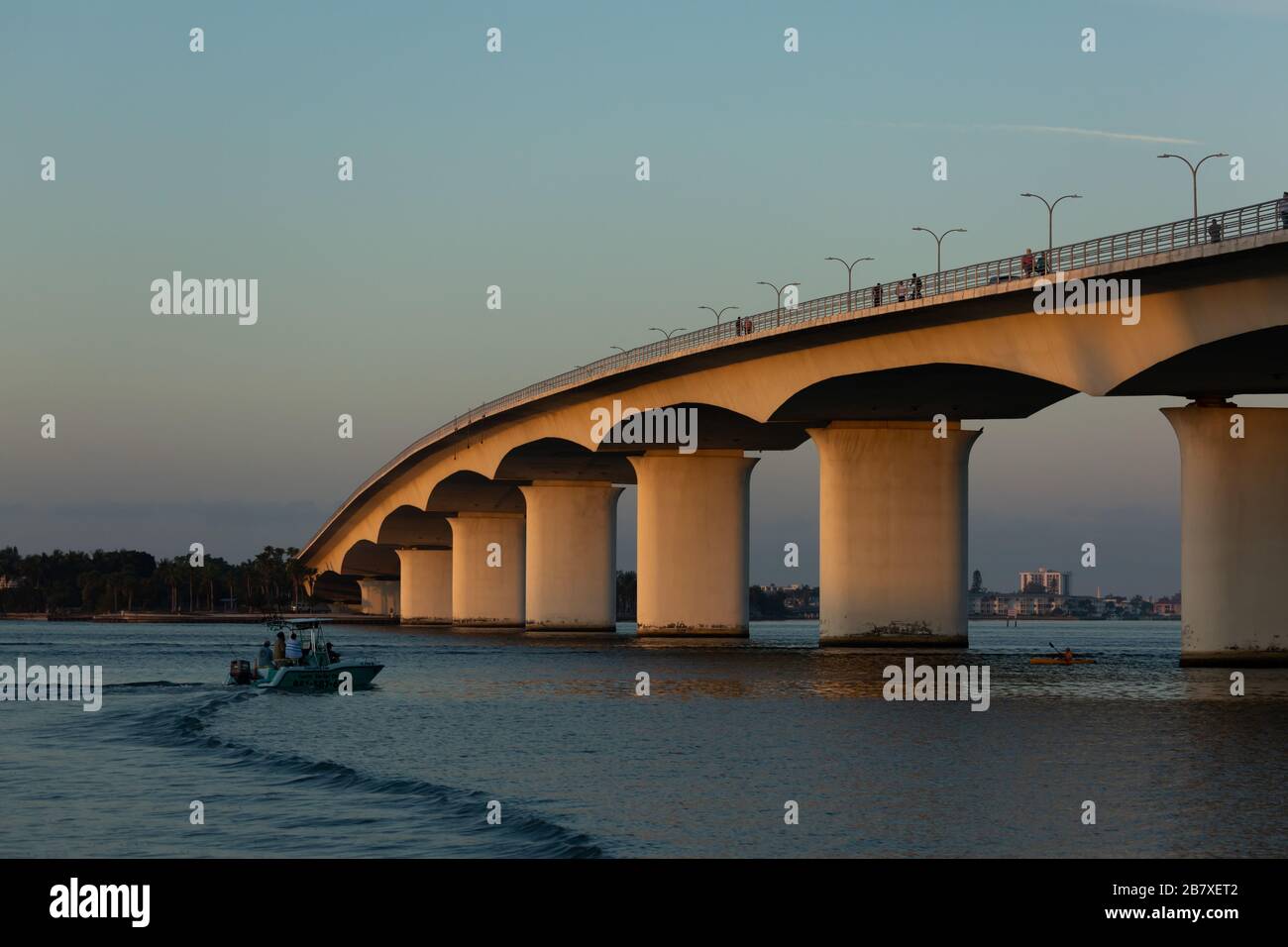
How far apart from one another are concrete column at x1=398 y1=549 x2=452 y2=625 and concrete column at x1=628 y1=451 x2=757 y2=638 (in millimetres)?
79824

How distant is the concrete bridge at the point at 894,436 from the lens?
175ft

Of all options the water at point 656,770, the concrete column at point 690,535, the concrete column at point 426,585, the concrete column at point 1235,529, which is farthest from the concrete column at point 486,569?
the concrete column at point 1235,529

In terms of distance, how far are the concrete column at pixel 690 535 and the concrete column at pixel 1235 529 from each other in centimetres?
4035

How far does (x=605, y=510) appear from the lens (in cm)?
11962

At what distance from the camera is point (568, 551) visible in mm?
118312

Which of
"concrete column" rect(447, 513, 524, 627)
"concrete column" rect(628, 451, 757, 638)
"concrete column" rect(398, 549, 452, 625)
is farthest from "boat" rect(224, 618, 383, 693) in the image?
"concrete column" rect(398, 549, 452, 625)

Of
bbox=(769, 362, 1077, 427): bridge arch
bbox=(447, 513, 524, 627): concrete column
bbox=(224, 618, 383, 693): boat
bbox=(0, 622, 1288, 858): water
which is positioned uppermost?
bbox=(769, 362, 1077, 427): bridge arch

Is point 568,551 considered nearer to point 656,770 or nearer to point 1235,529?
point 1235,529

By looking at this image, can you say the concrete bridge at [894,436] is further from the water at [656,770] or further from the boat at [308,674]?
the boat at [308,674]

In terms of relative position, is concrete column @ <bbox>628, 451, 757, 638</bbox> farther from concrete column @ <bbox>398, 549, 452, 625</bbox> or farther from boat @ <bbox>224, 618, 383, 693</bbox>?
concrete column @ <bbox>398, 549, 452, 625</bbox>

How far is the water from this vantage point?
28.9 meters

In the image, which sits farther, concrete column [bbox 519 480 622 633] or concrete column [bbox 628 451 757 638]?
concrete column [bbox 519 480 622 633]

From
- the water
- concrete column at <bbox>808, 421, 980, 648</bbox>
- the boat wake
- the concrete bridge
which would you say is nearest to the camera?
the boat wake
